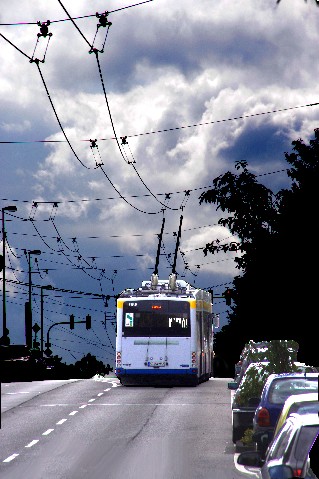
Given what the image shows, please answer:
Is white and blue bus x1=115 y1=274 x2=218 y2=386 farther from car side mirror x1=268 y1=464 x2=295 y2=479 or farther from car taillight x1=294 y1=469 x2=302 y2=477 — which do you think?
car side mirror x1=268 y1=464 x2=295 y2=479

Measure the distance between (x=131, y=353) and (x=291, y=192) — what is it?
1503cm

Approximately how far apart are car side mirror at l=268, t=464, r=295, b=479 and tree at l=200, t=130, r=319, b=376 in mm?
38411

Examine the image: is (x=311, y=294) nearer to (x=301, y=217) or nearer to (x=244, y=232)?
(x=301, y=217)

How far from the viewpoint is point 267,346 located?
26438mm

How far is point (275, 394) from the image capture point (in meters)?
18.6

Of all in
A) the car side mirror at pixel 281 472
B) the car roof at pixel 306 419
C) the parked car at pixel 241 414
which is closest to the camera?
the car side mirror at pixel 281 472

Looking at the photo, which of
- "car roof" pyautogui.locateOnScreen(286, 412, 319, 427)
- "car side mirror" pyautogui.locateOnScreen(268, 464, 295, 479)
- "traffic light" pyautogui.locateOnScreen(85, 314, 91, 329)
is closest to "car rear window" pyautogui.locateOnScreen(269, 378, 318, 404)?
"car roof" pyautogui.locateOnScreen(286, 412, 319, 427)

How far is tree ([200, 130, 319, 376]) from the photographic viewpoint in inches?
1844

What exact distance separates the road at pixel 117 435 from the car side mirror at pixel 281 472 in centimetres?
1013

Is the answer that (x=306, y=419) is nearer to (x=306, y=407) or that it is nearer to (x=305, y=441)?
(x=305, y=441)

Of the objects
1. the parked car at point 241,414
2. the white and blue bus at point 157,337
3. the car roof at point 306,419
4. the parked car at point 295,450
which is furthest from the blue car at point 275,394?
the white and blue bus at point 157,337

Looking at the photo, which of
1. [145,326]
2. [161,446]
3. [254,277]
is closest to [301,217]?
[254,277]

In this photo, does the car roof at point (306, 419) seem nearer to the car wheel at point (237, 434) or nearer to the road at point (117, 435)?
the road at point (117, 435)

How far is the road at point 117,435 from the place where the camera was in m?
18.6
